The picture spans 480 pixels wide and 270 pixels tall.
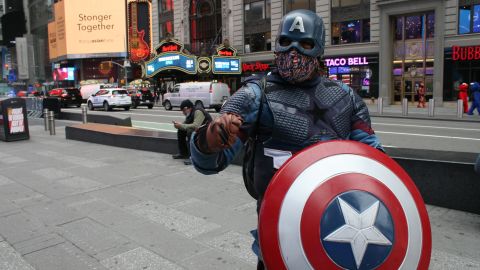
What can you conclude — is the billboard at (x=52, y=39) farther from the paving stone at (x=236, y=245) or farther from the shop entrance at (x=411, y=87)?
the paving stone at (x=236, y=245)

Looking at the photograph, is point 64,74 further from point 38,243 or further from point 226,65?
point 38,243

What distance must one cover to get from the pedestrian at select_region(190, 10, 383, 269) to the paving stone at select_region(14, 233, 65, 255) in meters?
3.33

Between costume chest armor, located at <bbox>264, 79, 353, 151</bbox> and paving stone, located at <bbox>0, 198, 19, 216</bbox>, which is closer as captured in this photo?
costume chest armor, located at <bbox>264, 79, 353, 151</bbox>

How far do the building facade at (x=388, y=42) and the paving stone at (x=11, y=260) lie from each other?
27.2 meters

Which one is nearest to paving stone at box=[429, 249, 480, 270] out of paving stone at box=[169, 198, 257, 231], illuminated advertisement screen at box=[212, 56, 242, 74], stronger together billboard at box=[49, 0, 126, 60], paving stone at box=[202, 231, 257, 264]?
paving stone at box=[202, 231, 257, 264]

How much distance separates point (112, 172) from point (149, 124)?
38.2 feet

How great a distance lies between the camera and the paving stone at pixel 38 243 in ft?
14.9

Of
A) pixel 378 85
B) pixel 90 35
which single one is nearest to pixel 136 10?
pixel 90 35

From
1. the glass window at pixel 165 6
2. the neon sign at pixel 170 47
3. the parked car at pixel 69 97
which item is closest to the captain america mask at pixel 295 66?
the parked car at pixel 69 97

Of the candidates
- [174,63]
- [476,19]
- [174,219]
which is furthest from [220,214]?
[174,63]

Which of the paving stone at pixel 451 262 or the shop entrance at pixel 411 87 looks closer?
the paving stone at pixel 451 262

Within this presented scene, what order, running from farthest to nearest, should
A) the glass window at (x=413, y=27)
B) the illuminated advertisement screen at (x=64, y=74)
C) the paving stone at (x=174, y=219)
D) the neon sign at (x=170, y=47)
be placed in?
the illuminated advertisement screen at (x=64, y=74) → the neon sign at (x=170, y=47) → the glass window at (x=413, y=27) → the paving stone at (x=174, y=219)

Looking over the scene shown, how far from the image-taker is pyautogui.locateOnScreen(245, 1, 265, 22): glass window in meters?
39.2

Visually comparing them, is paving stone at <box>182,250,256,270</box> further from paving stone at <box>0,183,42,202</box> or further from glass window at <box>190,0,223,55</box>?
glass window at <box>190,0,223,55</box>
